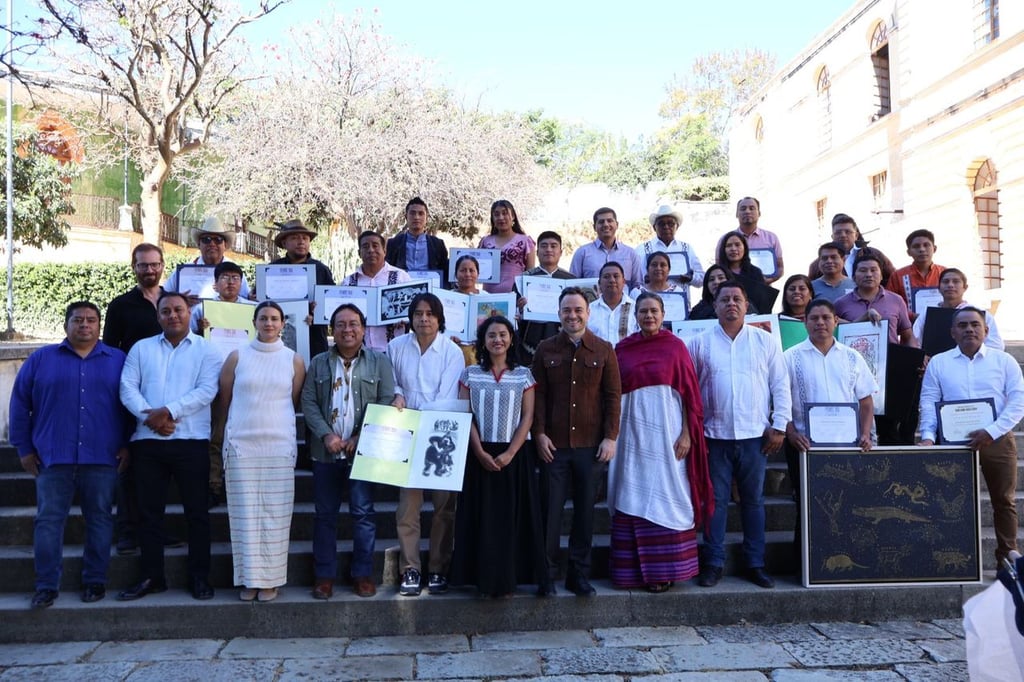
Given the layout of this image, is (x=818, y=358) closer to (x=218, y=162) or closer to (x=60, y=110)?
(x=218, y=162)

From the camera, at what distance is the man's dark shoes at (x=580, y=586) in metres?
5.50

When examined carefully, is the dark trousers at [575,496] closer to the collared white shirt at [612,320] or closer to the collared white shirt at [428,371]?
the collared white shirt at [428,371]

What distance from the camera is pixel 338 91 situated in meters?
24.0

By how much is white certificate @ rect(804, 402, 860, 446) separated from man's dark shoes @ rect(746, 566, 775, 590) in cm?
96

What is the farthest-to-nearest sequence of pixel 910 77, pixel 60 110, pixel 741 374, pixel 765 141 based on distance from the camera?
pixel 765 141
pixel 60 110
pixel 910 77
pixel 741 374

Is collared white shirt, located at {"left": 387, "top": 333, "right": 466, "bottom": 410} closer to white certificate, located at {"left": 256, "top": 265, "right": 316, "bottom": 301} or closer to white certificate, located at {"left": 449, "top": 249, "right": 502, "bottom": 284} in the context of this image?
white certificate, located at {"left": 256, "top": 265, "right": 316, "bottom": 301}

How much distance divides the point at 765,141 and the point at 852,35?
6.95 metres

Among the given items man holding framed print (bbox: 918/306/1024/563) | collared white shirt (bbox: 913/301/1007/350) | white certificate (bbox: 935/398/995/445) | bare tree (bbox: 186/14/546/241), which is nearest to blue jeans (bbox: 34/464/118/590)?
man holding framed print (bbox: 918/306/1024/563)

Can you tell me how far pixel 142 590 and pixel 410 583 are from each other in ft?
5.71

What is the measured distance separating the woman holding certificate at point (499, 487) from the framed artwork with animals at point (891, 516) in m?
1.88

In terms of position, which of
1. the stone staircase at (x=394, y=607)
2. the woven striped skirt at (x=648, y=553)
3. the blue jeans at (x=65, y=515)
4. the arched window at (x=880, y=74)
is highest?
the arched window at (x=880, y=74)

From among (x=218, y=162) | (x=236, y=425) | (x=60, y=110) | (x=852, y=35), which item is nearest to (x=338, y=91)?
(x=218, y=162)

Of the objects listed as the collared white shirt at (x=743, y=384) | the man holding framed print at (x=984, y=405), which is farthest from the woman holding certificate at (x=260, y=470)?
the man holding framed print at (x=984, y=405)

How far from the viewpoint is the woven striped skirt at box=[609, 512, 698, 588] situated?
5598mm
